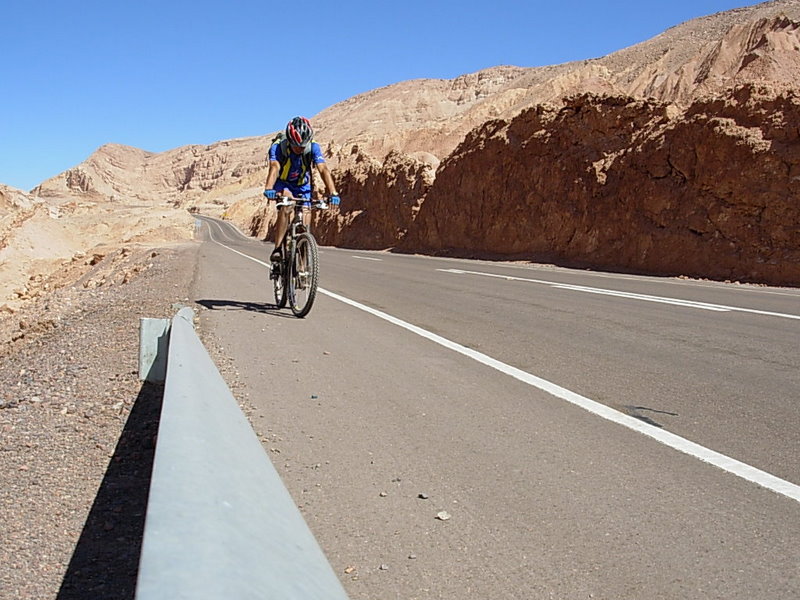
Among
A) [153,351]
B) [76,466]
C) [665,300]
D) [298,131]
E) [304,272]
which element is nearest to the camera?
[76,466]

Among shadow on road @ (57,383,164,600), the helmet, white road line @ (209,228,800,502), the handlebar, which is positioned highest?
the helmet

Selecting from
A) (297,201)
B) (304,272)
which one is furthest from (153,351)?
(297,201)

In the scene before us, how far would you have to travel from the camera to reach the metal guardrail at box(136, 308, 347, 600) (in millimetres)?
1215

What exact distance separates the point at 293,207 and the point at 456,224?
84.6ft

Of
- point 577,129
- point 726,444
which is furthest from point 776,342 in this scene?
point 577,129

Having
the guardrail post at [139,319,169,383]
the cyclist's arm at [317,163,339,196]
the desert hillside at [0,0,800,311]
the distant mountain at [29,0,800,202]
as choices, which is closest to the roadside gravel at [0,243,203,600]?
the guardrail post at [139,319,169,383]

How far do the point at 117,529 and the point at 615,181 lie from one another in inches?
875

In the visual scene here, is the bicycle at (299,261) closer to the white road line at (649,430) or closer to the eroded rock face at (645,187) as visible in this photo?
the white road line at (649,430)

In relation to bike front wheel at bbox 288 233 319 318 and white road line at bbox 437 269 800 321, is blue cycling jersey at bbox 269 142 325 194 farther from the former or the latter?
white road line at bbox 437 269 800 321

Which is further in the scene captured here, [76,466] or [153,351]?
[153,351]

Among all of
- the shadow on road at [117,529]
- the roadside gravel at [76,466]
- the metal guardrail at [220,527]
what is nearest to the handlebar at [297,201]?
the roadside gravel at [76,466]

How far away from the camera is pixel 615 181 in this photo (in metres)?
22.9

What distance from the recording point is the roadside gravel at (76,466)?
251 cm

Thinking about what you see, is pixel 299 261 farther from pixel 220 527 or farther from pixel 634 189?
pixel 634 189
